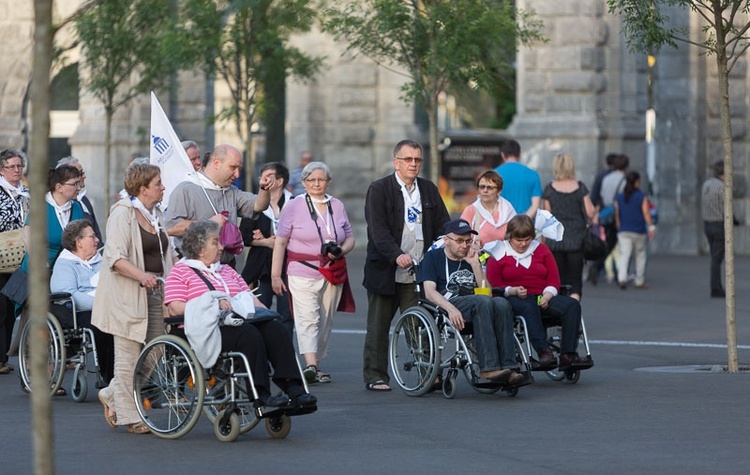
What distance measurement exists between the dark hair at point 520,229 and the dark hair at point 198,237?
10.5ft

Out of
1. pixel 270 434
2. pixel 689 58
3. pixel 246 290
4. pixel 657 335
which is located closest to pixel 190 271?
pixel 246 290

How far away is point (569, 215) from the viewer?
56.2 feet

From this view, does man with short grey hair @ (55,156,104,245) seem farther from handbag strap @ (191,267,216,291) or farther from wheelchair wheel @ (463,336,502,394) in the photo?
handbag strap @ (191,267,216,291)

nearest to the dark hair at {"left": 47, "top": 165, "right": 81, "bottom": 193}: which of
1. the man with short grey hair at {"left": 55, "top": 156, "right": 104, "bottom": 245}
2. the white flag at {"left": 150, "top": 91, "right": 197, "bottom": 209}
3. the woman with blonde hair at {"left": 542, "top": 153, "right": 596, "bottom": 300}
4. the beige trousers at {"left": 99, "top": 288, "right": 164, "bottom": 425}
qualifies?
the man with short grey hair at {"left": 55, "top": 156, "right": 104, "bottom": 245}

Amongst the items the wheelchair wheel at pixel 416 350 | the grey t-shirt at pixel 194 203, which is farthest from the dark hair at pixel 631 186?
the grey t-shirt at pixel 194 203

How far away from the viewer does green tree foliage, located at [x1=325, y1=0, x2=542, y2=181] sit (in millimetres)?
20812

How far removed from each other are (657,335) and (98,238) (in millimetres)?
6322

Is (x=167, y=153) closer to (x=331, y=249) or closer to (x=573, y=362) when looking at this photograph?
(x=331, y=249)

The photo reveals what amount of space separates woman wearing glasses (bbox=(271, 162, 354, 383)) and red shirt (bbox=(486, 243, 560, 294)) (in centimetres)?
113

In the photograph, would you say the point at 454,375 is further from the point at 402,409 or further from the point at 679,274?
the point at 679,274

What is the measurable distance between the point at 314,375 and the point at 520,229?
1.86m

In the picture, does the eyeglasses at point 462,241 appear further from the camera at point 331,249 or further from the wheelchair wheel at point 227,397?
the wheelchair wheel at point 227,397

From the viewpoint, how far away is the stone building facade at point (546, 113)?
27.6 m

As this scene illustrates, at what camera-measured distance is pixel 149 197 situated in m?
10.2
